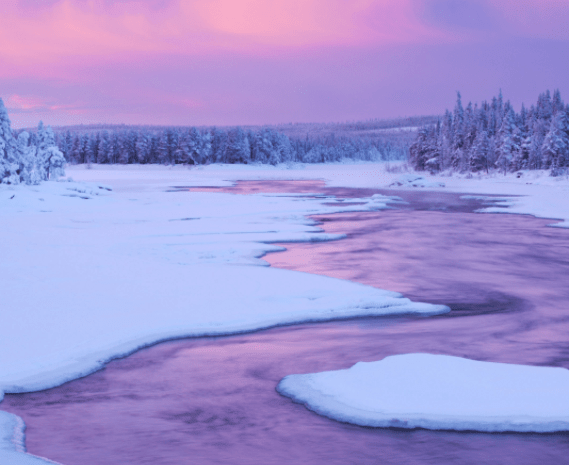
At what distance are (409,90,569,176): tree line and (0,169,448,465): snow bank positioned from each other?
200ft

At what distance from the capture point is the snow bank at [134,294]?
9414mm

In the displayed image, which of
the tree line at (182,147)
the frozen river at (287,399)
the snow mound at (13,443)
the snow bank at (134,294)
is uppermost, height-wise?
the tree line at (182,147)

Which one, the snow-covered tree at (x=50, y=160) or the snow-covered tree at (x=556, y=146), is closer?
the snow-covered tree at (x=50, y=160)

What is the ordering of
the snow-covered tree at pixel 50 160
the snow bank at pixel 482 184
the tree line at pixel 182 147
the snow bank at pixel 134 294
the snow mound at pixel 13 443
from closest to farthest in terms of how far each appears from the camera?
the snow mound at pixel 13 443, the snow bank at pixel 134 294, the snow bank at pixel 482 184, the snow-covered tree at pixel 50 160, the tree line at pixel 182 147

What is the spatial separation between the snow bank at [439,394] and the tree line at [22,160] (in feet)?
137

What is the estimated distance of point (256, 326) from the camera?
11.1 metres

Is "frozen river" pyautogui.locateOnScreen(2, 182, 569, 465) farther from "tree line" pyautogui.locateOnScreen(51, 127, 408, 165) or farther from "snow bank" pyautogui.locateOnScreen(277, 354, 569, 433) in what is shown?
"tree line" pyautogui.locateOnScreen(51, 127, 408, 165)

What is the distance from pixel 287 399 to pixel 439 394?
1.96 metres

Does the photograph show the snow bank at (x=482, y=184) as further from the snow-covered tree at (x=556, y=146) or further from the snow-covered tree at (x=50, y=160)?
the snow-covered tree at (x=50, y=160)

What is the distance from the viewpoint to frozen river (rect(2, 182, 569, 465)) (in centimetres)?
659

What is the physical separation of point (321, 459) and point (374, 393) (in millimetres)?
→ 1597

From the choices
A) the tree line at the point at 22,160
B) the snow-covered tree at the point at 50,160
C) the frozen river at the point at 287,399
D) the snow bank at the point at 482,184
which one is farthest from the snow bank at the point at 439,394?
the snow-covered tree at the point at 50,160


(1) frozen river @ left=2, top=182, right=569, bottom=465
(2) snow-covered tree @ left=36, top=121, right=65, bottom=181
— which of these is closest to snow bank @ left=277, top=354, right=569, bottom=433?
(1) frozen river @ left=2, top=182, right=569, bottom=465

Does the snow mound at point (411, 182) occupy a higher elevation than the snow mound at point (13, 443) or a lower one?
higher
